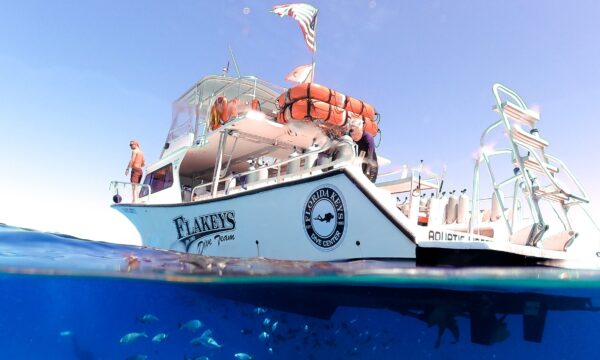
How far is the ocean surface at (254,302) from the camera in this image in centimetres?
552

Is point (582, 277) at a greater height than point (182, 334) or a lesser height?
greater

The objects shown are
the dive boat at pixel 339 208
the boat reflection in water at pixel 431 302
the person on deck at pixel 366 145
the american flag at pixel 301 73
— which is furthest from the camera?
the american flag at pixel 301 73

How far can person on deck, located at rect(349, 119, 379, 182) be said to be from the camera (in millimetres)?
8578

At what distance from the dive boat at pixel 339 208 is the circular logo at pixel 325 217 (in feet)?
0.05

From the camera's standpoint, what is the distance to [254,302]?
840cm

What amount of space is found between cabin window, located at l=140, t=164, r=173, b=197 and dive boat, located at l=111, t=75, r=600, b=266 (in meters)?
0.30

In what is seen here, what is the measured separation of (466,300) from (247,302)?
189 inches

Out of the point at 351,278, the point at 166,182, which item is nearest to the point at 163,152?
the point at 166,182

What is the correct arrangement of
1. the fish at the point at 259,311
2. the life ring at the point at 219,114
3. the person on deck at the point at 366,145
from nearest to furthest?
the person on deck at the point at 366,145, the fish at the point at 259,311, the life ring at the point at 219,114

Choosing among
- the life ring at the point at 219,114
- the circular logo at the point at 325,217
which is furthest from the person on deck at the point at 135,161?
A: the circular logo at the point at 325,217

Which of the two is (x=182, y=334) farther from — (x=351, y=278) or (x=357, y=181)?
(x=357, y=181)

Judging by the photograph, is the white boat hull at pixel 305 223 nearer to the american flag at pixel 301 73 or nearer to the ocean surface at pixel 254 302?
the ocean surface at pixel 254 302

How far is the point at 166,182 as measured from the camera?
1178cm

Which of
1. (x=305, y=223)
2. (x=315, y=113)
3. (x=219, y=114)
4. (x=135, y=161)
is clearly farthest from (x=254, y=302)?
(x=135, y=161)
